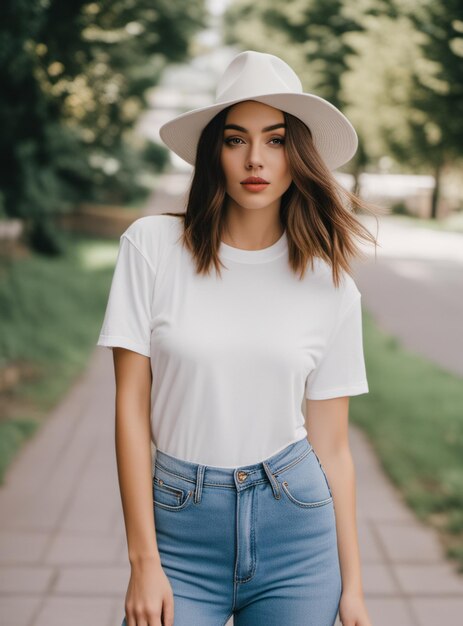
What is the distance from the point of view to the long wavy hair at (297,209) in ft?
5.76

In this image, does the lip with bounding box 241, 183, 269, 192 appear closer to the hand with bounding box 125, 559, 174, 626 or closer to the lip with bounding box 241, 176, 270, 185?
the lip with bounding box 241, 176, 270, 185

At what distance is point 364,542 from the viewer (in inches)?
154

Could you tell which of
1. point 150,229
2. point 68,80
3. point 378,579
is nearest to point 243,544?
point 150,229

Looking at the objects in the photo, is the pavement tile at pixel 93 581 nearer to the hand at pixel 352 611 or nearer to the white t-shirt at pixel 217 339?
the hand at pixel 352 611

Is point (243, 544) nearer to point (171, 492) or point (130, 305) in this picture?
point (171, 492)

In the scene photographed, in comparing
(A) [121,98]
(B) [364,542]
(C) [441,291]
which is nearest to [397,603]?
(B) [364,542]

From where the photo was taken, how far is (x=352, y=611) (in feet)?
5.73

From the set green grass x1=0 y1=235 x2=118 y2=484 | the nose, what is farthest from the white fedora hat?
green grass x1=0 y1=235 x2=118 y2=484

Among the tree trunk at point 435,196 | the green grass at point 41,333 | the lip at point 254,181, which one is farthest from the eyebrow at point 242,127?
the tree trunk at point 435,196

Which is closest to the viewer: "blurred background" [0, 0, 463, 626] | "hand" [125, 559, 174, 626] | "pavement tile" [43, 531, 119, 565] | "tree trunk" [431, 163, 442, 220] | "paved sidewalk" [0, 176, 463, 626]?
"hand" [125, 559, 174, 626]

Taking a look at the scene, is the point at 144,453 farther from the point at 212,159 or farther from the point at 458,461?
the point at 458,461

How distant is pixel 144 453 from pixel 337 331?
51cm

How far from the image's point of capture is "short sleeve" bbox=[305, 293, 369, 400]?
70.9 inches

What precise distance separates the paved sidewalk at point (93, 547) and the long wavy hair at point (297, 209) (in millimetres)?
1919
